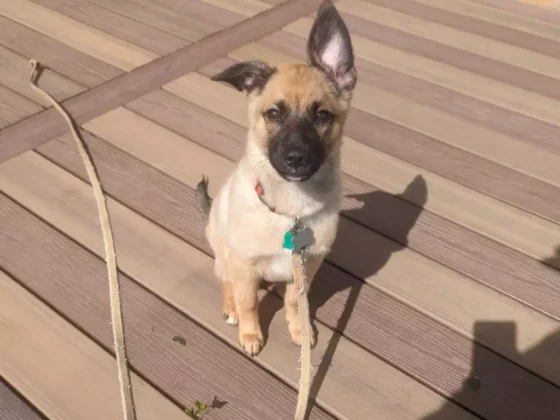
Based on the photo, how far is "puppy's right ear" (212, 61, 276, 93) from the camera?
1791 mm

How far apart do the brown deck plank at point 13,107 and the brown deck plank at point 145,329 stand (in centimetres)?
74

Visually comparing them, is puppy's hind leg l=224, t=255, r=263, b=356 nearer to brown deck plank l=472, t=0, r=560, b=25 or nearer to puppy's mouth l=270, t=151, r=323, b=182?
puppy's mouth l=270, t=151, r=323, b=182

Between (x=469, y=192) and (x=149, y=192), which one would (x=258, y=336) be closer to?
(x=149, y=192)

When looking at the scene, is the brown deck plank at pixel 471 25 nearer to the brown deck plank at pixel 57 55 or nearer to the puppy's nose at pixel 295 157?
the brown deck plank at pixel 57 55

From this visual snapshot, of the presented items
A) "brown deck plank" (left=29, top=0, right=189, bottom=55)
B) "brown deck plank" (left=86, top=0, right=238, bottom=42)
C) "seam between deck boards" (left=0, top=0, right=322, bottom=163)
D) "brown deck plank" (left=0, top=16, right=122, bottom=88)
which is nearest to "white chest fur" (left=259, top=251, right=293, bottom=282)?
"seam between deck boards" (left=0, top=0, right=322, bottom=163)

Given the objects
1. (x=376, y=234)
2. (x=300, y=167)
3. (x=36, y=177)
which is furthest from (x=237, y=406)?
(x=36, y=177)

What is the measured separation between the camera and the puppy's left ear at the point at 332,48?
1733 mm

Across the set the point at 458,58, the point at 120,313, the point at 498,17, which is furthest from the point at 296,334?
the point at 498,17

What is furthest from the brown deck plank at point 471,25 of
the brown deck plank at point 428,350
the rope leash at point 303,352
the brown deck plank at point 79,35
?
the rope leash at point 303,352

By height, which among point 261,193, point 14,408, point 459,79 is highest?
point 261,193

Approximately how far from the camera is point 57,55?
346cm

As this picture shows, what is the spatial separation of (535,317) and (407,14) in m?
2.82

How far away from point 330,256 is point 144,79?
1773mm

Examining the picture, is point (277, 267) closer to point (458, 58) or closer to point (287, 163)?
point (287, 163)
